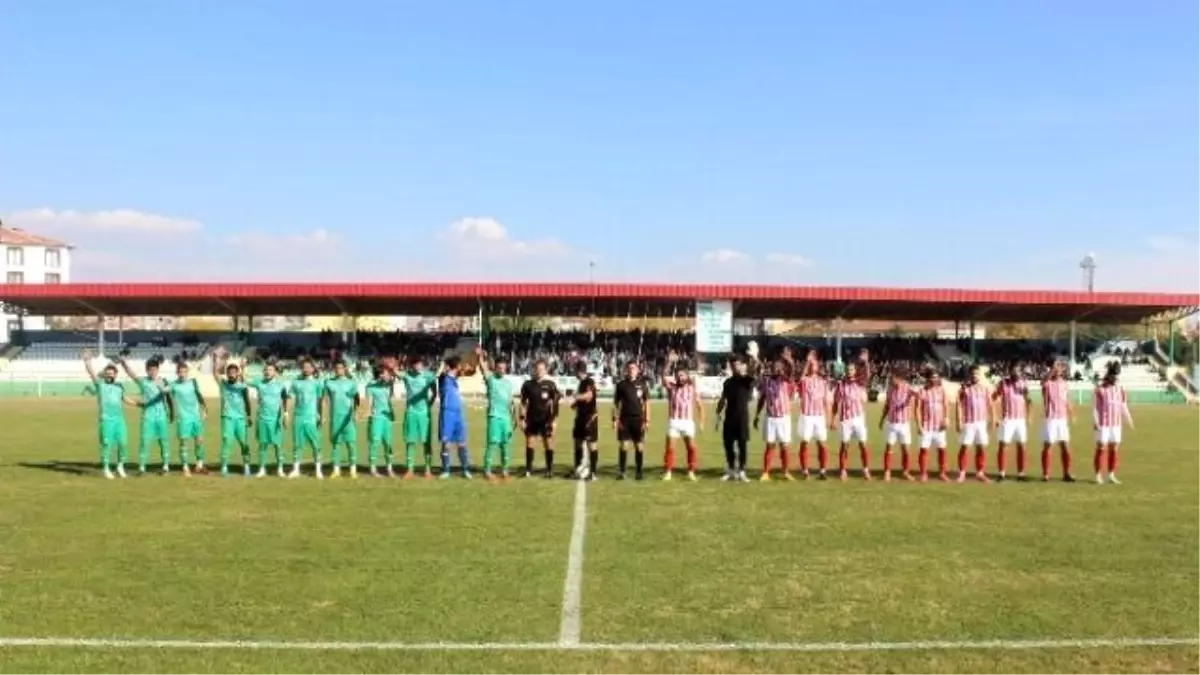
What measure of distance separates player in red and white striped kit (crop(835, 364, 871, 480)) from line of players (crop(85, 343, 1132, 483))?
0.02 metres

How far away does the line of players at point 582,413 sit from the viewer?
51.2 ft

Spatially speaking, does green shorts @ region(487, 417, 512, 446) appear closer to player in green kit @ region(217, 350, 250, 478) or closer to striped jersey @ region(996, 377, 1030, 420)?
player in green kit @ region(217, 350, 250, 478)

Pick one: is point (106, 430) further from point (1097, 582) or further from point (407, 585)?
point (1097, 582)

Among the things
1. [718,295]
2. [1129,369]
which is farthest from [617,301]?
[1129,369]

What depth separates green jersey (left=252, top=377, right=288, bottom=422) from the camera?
1596cm

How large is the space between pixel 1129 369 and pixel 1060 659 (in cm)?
5353

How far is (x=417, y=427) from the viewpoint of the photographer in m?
15.7

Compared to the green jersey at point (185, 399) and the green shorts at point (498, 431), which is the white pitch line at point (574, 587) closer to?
the green shorts at point (498, 431)

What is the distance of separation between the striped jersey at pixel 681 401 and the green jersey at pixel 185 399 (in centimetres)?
687

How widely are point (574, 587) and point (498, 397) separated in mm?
7235

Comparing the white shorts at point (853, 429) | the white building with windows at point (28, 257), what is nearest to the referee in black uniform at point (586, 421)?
the white shorts at point (853, 429)

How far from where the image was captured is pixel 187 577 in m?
8.71

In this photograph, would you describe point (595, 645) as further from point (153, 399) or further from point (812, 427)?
point (153, 399)

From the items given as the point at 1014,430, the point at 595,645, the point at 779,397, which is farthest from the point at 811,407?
the point at 595,645
